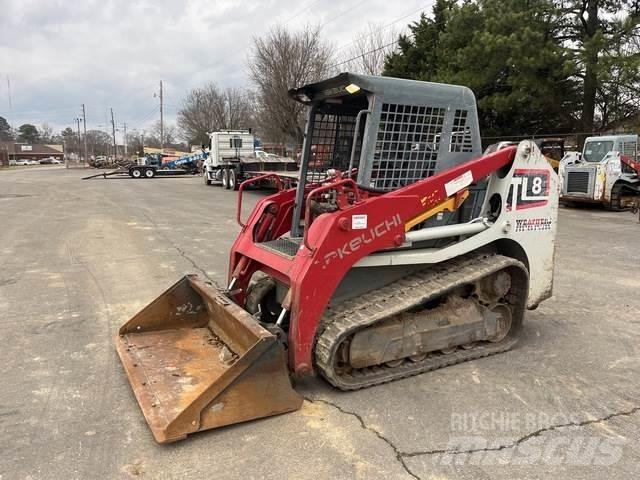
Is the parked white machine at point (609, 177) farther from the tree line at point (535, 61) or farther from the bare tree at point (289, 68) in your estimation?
the bare tree at point (289, 68)

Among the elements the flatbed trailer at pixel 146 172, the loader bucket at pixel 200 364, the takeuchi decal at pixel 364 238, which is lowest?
the loader bucket at pixel 200 364

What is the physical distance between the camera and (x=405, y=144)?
415cm

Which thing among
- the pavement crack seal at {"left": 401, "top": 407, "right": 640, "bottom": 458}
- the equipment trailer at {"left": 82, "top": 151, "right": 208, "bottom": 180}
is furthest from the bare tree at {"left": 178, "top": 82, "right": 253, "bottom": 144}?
the pavement crack seal at {"left": 401, "top": 407, "right": 640, "bottom": 458}

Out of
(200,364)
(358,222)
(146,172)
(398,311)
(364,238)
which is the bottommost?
(200,364)

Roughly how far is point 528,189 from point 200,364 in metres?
3.14

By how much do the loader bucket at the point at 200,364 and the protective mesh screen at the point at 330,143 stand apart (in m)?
1.49

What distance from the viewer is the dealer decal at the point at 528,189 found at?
445cm

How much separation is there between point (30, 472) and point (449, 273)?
10.4 ft

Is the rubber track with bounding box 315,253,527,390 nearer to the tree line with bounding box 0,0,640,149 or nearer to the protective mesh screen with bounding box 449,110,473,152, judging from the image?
the protective mesh screen with bounding box 449,110,473,152

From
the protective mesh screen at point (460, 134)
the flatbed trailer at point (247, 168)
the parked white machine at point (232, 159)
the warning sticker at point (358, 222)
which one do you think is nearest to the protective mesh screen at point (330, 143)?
the protective mesh screen at point (460, 134)

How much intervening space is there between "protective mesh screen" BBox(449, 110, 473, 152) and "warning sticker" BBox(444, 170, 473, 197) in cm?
35

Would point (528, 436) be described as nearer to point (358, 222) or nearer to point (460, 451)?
point (460, 451)

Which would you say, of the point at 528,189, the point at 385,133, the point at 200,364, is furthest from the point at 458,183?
the point at 200,364

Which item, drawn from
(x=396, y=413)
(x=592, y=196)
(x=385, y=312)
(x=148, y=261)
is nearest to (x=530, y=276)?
(x=385, y=312)
